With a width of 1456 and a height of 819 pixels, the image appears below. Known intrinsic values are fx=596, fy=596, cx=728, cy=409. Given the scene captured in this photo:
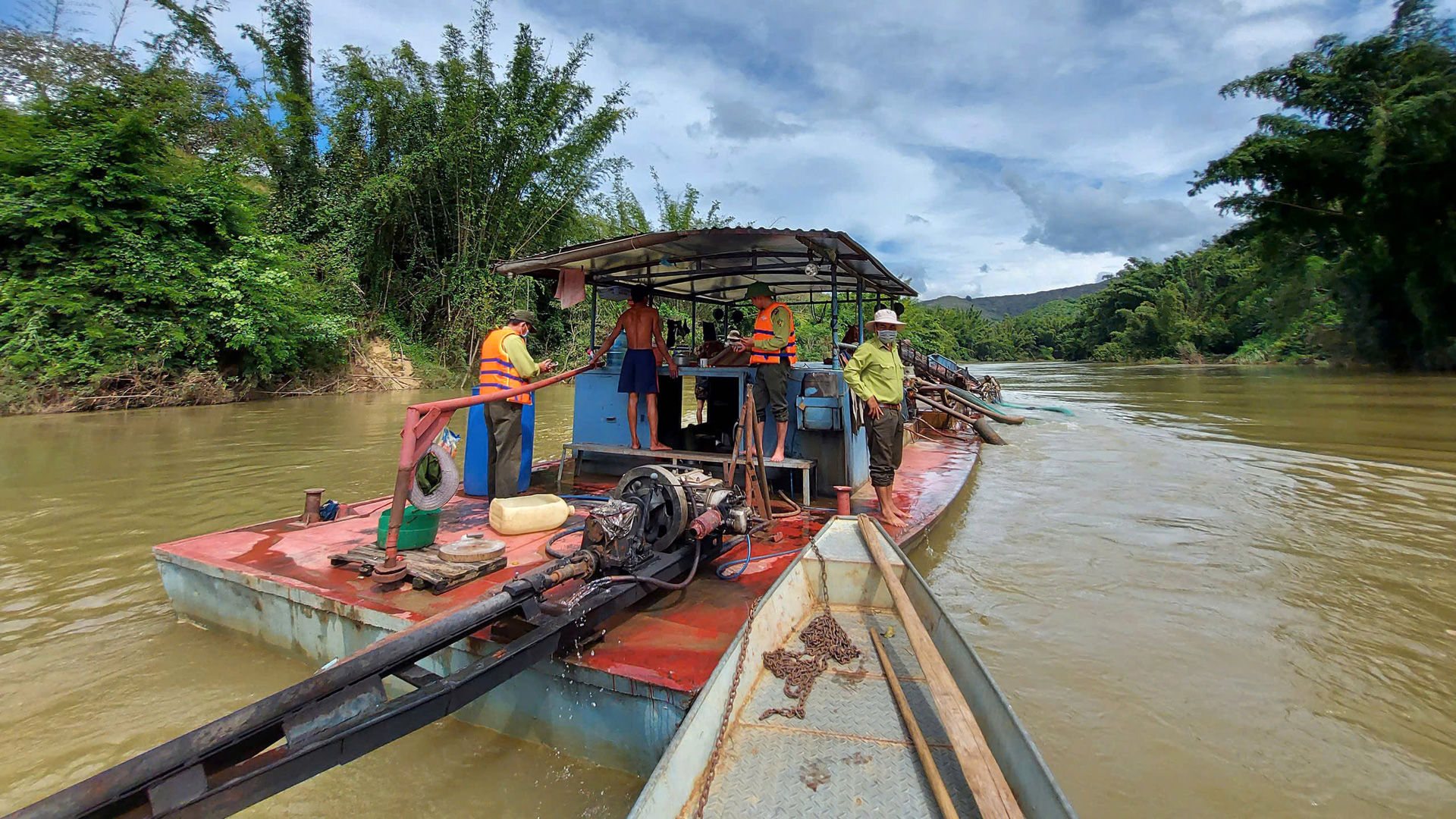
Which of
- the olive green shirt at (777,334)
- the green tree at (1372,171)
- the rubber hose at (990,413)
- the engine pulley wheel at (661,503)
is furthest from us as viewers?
the green tree at (1372,171)

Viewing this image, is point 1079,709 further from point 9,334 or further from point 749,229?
point 9,334

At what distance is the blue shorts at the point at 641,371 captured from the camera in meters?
5.37

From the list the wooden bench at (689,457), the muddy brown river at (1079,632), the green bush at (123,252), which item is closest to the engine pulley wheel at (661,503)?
the muddy brown river at (1079,632)

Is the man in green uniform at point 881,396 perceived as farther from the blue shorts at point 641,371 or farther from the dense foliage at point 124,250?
the dense foliage at point 124,250

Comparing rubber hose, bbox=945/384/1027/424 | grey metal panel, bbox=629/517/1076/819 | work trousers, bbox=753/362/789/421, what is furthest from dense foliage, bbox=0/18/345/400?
rubber hose, bbox=945/384/1027/424

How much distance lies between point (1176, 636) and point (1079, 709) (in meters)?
1.30

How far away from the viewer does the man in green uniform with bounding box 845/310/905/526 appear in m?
4.71

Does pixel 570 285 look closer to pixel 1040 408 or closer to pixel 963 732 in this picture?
pixel 963 732

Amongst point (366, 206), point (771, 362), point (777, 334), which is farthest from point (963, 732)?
point (366, 206)

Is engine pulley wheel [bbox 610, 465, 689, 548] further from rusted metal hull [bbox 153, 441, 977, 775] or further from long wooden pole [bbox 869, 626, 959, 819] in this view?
long wooden pole [bbox 869, 626, 959, 819]

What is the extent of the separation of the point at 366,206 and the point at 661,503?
19.5 meters

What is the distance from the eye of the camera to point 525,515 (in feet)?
13.0

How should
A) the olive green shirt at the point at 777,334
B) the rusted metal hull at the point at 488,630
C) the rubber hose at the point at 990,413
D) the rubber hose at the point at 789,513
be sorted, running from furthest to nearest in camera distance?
the rubber hose at the point at 990,413, the olive green shirt at the point at 777,334, the rubber hose at the point at 789,513, the rusted metal hull at the point at 488,630

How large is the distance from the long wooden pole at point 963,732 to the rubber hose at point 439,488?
2535 mm
